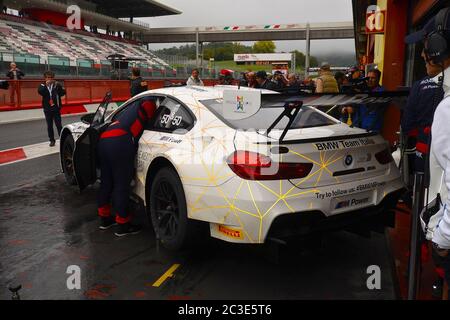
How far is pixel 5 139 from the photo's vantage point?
36.5 feet

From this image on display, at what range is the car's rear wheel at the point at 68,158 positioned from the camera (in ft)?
20.7

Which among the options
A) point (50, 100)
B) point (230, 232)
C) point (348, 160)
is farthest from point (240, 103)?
point (50, 100)

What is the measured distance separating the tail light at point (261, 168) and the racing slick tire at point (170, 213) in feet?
2.16

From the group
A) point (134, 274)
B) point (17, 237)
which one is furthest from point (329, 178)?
point (17, 237)

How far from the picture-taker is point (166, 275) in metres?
3.60

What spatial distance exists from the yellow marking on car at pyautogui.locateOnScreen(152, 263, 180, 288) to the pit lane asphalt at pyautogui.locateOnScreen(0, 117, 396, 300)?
3 centimetres

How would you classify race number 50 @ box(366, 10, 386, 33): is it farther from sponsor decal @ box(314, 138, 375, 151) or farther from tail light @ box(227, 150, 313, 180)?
tail light @ box(227, 150, 313, 180)

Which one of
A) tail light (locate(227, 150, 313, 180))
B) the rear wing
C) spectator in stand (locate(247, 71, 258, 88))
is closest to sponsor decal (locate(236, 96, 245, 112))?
the rear wing

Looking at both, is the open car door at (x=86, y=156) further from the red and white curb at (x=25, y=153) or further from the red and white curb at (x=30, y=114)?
the red and white curb at (x=30, y=114)

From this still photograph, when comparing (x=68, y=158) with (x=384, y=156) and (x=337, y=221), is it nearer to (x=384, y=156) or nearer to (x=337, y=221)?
(x=337, y=221)

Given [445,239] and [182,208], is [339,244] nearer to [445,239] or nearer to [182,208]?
[182,208]

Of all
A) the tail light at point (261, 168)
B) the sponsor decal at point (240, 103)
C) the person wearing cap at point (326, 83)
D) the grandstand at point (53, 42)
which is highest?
the grandstand at point (53, 42)

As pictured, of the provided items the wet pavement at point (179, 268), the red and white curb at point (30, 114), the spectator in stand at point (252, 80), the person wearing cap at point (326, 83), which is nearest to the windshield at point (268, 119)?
the wet pavement at point (179, 268)

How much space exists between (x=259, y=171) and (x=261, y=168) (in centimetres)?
3
